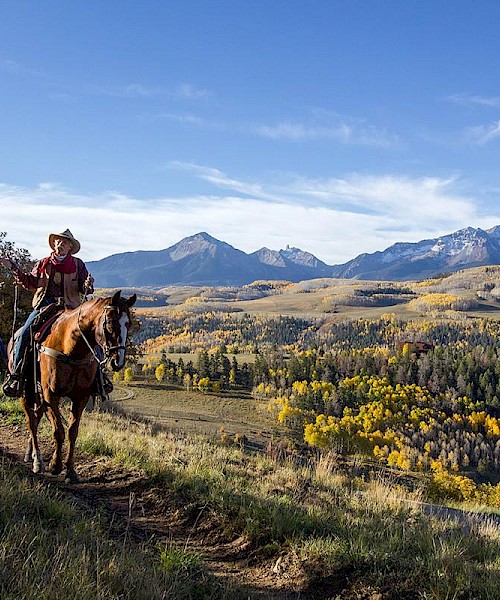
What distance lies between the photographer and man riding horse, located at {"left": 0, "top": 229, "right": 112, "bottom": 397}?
892 centimetres

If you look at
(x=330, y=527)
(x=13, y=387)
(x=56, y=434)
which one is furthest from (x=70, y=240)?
(x=330, y=527)

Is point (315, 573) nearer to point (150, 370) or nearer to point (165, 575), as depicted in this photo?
point (165, 575)

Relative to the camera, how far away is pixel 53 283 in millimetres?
9289

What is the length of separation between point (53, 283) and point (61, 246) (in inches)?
28.9

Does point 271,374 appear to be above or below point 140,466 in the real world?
below

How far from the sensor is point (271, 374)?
151 metres

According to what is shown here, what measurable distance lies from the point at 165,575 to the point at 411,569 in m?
2.68

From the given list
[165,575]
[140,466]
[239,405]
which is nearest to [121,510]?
[140,466]

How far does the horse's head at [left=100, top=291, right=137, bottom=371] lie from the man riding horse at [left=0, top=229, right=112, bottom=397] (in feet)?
6.93

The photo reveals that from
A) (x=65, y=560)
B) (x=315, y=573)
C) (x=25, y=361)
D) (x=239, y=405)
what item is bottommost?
(x=239, y=405)

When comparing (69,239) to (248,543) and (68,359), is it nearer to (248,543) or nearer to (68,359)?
(68,359)

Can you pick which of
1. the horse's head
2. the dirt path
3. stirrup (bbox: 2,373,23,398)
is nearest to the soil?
the dirt path

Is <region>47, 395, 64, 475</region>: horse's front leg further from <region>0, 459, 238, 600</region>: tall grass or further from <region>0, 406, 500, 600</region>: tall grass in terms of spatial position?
<region>0, 459, 238, 600</region>: tall grass

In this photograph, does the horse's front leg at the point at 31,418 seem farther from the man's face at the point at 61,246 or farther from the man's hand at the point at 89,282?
the man's face at the point at 61,246
